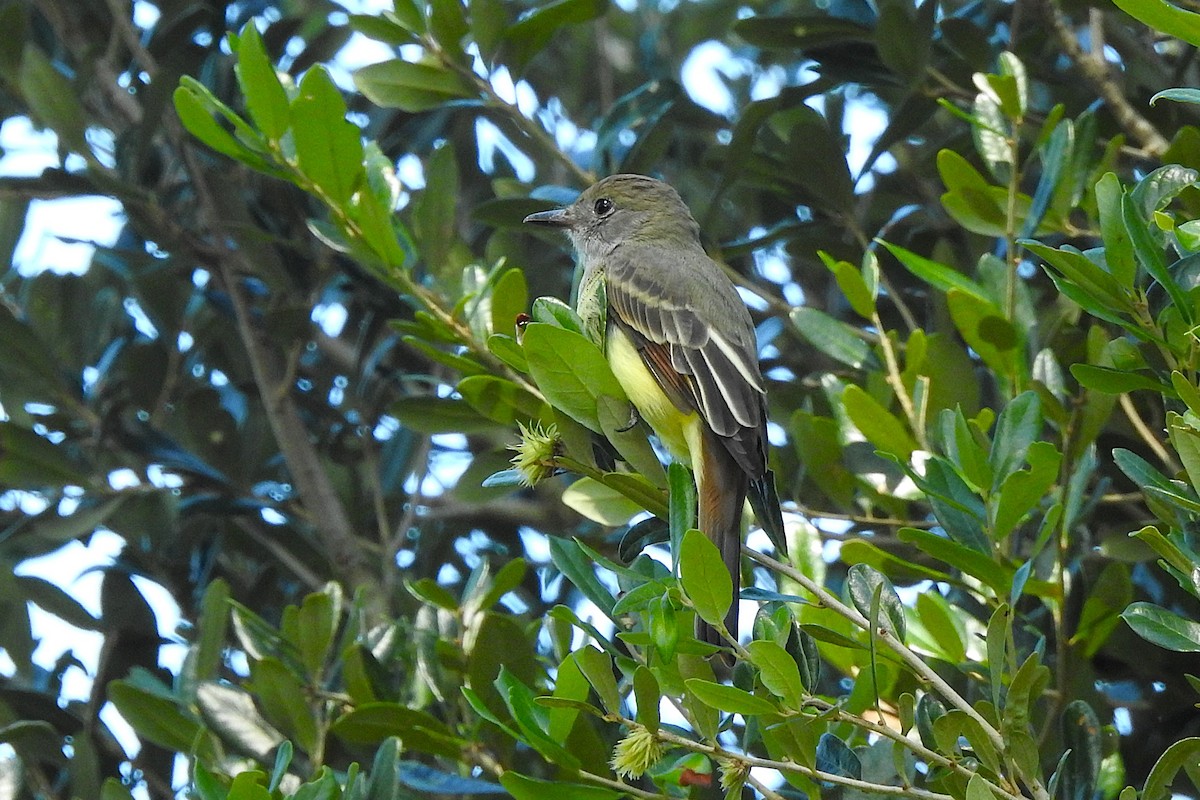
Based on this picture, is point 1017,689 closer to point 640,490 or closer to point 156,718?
point 640,490

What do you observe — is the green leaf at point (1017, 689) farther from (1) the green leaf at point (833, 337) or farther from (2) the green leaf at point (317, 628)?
(2) the green leaf at point (317, 628)

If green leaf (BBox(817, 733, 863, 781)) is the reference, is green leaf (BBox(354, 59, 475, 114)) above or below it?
above

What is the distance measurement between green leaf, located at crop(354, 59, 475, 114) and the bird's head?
0.53 m

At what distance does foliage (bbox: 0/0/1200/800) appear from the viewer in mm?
2512

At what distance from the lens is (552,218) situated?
4.31 meters

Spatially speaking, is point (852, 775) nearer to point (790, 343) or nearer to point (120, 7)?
point (790, 343)

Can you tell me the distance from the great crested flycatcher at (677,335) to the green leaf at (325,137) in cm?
64

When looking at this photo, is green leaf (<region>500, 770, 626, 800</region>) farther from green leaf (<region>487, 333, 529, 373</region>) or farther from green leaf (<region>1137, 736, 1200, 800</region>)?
green leaf (<region>1137, 736, 1200, 800</region>)

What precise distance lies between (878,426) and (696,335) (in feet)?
2.65

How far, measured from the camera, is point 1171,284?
2436 millimetres

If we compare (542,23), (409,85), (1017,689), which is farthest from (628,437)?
(409,85)

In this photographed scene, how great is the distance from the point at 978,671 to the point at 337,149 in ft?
6.08

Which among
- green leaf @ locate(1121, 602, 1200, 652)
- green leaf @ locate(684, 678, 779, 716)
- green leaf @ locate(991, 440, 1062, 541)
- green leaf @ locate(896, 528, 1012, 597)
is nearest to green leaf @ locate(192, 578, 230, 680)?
green leaf @ locate(684, 678, 779, 716)

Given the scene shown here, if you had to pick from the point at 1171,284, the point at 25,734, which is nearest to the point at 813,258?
the point at 1171,284
